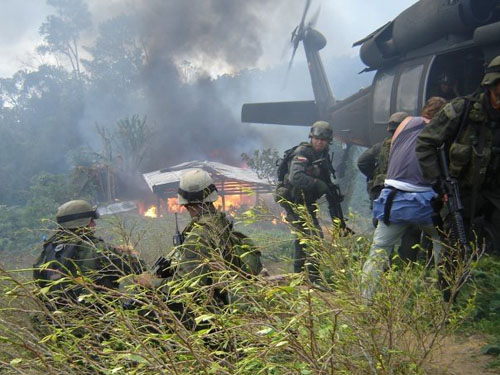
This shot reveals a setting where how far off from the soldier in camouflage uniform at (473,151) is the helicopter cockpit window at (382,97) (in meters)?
4.08

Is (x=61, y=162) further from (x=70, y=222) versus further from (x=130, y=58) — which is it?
(x=70, y=222)

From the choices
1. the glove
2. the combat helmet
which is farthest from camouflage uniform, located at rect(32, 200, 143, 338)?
the glove

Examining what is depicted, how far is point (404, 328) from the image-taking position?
6.51 feet

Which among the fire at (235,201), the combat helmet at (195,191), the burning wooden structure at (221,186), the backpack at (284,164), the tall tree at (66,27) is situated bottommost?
the fire at (235,201)

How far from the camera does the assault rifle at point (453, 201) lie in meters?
3.47

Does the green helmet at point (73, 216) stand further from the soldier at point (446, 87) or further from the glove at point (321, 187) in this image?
the soldier at point (446, 87)

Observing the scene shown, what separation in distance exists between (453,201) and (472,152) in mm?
423

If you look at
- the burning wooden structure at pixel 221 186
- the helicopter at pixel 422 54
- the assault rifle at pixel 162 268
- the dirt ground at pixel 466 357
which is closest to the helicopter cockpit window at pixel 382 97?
the helicopter at pixel 422 54

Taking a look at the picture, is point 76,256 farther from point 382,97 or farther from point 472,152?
point 382,97

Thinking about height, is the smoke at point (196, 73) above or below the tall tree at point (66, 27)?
below

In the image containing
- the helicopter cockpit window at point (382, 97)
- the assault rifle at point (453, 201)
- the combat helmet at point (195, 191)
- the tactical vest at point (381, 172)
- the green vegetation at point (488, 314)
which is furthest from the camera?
the helicopter cockpit window at point (382, 97)

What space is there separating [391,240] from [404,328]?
6.63ft

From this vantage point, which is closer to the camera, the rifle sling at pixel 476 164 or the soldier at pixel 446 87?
the rifle sling at pixel 476 164

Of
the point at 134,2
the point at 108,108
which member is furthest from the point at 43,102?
the point at 134,2
